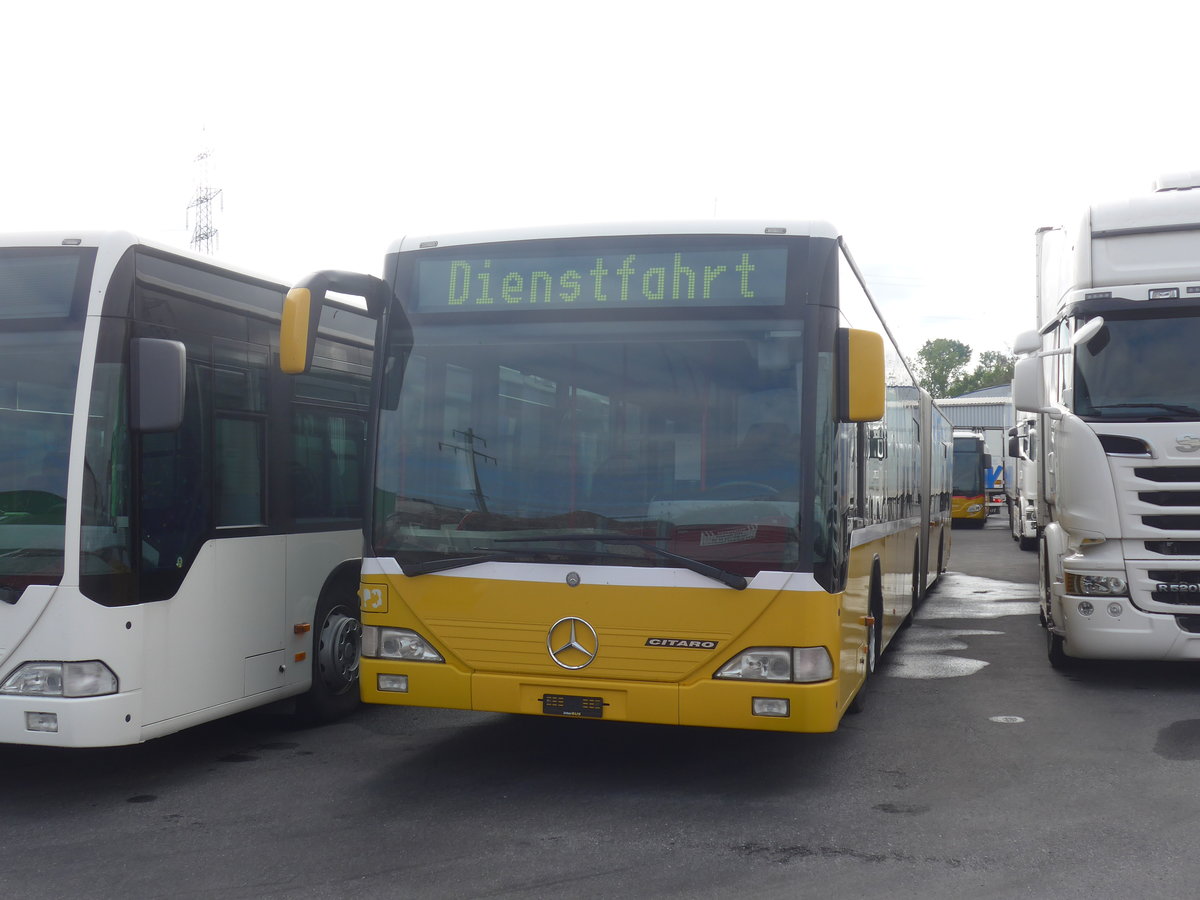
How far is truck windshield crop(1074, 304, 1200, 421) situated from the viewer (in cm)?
884

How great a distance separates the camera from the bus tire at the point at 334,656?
804 centimetres

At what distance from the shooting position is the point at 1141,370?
895cm

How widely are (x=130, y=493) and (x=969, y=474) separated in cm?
3381

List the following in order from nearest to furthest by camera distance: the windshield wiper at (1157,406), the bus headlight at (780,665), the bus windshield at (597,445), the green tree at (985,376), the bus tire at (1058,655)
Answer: the bus headlight at (780,665), the bus windshield at (597,445), the windshield wiper at (1157,406), the bus tire at (1058,655), the green tree at (985,376)

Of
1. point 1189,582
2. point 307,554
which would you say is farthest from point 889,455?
point 307,554

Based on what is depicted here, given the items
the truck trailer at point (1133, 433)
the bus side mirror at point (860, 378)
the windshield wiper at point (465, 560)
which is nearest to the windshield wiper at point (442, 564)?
the windshield wiper at point (465, 560)

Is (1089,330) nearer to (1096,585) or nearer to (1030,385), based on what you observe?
(1030,385)

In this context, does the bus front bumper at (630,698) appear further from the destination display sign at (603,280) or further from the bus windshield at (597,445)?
the destination display sign at (603,280)

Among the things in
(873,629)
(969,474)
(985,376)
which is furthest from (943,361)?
(873,629)

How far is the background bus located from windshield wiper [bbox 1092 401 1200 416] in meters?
27.2

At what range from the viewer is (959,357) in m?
129

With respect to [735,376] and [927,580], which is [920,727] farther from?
[927,580]

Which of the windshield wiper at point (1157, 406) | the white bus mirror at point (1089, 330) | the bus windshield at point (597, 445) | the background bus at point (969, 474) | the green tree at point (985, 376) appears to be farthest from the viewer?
the green tree at point (985, 376)

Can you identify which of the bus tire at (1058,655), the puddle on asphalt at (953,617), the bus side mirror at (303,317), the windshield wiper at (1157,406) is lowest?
the puddle on asphalt at (953,617)
